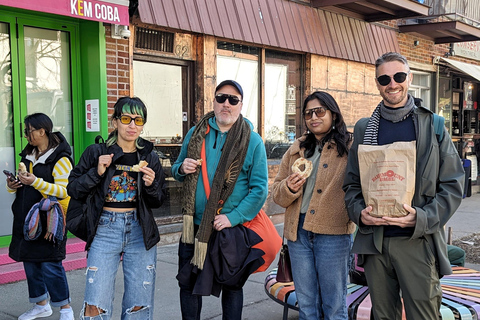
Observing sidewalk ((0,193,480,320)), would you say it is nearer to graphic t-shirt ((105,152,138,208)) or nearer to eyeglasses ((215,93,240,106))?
graphic t-shirt ((105,152,138,208))

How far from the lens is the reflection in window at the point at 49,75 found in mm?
5934

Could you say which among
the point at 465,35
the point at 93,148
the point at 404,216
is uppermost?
the point at 465,35

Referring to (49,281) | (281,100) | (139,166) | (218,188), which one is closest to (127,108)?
(139,166)

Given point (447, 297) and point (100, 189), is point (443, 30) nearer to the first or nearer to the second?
point (447, 297)

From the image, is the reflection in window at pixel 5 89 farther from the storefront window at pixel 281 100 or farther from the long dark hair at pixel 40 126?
the storefront window at pixel 281 100

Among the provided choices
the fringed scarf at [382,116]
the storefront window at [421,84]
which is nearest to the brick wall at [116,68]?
the fringed scarf at [382,116]

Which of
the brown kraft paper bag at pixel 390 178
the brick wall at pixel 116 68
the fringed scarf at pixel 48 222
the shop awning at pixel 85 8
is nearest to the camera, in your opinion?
the brown kraft paper bag at pixel 390 178

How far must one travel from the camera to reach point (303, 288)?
125 inches

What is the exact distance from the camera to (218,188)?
3230 mm

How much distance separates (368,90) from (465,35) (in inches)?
143

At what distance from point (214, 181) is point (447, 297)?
2.04 metres

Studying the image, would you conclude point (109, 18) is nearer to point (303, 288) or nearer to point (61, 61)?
point (61, 61)

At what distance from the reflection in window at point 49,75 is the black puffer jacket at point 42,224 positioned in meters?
2.20

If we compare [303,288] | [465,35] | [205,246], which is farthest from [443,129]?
[465,35]
